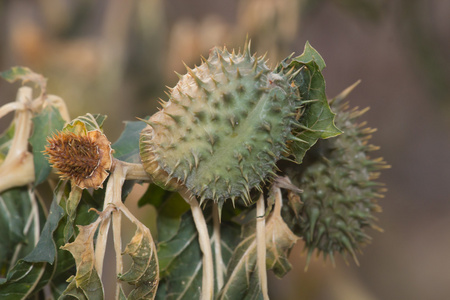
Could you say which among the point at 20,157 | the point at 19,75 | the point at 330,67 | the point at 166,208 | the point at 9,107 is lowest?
the point at 166,208

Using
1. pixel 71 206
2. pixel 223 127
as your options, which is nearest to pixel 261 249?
pixel 223 127

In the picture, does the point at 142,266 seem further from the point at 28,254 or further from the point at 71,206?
the point at 28,254

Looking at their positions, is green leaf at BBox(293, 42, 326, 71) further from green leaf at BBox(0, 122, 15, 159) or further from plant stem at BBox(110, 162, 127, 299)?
green leaf at BBox(0, 122, 15, 159)

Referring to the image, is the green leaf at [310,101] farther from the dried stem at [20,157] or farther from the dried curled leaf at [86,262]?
the dried stem at [20,157]

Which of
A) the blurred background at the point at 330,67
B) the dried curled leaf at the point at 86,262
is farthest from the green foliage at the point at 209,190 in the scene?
the blurred background at the point at 330,67

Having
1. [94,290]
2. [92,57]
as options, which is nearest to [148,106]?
[92,57]

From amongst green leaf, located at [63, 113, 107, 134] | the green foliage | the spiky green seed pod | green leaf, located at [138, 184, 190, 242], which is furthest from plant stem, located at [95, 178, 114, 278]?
the spiky green seed pod

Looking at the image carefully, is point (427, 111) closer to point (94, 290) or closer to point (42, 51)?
point (42, 51)
